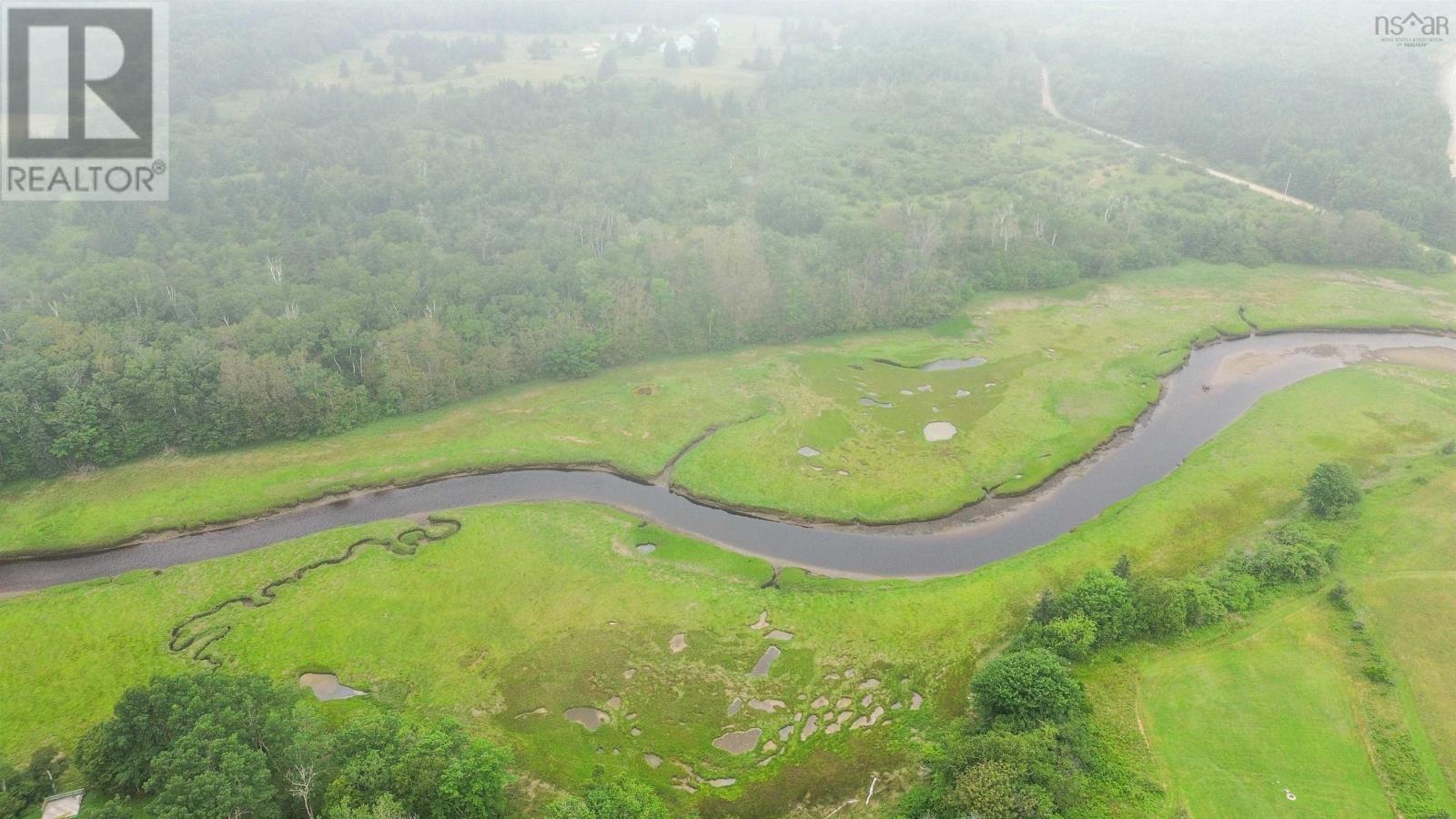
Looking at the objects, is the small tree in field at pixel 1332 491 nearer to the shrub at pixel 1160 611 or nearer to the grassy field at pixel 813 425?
the grassy field at pixel 813 425

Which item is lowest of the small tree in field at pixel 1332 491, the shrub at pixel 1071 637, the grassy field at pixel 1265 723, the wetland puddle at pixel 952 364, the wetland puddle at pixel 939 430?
the grassy field at pixel 1265 723

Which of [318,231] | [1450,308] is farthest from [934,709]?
[1450,308]

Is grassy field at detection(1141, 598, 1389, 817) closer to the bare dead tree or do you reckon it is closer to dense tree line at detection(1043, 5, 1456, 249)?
the bare dead tree

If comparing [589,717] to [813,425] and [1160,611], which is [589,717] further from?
[813,425]

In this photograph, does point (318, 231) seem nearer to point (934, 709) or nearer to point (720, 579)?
point (720, 579)
